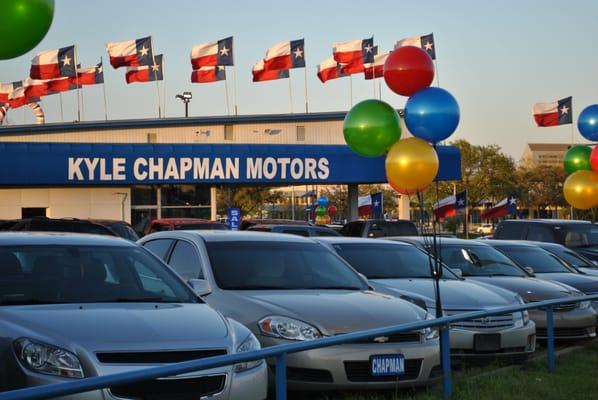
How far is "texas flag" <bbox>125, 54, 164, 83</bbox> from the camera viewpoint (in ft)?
146

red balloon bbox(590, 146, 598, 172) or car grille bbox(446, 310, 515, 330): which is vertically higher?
red balloon bbox(590, 146, 598, 172)

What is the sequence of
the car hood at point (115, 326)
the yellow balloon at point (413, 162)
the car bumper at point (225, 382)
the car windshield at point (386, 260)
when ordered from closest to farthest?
the car bumper at point (225, 382), the car hood at point (115, 326), the yellow balloon at point (413, 162), the car windshield at point (386, 260)

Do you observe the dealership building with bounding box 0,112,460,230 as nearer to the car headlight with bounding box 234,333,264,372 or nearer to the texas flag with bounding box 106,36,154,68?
the texas flag with bounding box 106,36,154,68

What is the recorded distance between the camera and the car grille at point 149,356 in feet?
17.9

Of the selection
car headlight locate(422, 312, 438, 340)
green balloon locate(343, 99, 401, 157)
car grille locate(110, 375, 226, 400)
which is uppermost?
green balloon locate(343, 99, 401, 157)

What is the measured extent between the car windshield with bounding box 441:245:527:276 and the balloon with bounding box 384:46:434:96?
3.85 metres

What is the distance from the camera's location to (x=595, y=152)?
12984 millimetres

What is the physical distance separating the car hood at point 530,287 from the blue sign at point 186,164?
2219 cm

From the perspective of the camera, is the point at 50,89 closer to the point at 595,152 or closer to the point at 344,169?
the point at 344,169

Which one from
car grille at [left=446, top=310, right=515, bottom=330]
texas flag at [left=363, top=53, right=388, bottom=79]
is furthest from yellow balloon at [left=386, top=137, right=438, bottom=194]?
texas flag at [left=363, top=53, right=388, bottom=79]

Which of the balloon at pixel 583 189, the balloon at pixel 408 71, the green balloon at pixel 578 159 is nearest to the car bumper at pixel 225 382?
the balloon at pixel 408 71

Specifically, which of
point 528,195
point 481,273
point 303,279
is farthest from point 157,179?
point 528,195

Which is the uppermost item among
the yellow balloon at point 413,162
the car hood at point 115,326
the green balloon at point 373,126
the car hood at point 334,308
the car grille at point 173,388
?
the green balloon at point 373,126

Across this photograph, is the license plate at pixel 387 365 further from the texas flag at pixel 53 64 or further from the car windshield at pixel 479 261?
the texas flag at pixel 53 64
